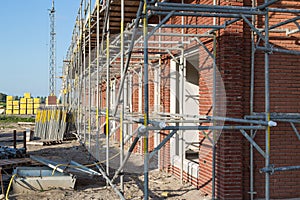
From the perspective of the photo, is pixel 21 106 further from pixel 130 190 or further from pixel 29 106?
pixel 130 190

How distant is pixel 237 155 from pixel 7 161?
17.9ft

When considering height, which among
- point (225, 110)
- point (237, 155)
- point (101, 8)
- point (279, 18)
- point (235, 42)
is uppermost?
point (101, 8)

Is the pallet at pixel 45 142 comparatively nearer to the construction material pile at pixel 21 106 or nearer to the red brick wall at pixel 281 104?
the red brick wall at pixel 281 104

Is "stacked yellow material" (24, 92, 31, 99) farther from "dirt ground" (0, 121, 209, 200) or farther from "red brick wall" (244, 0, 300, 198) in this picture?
"red brick wall" (244, 0, 300, 198)

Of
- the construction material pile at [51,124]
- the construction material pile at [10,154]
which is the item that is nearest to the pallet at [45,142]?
the construction material pile at [51,124]

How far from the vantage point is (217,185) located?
22.8ft

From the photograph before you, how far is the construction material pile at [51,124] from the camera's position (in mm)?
18125

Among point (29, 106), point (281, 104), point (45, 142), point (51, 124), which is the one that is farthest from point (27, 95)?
point (281, 104)

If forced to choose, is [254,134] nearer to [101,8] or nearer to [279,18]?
[279,18]

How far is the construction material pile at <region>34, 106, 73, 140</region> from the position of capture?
1812 cm

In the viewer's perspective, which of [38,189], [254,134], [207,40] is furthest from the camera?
[38,189]

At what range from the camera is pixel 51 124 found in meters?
18.4

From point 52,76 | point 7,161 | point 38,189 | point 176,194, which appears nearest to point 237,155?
point 176,194

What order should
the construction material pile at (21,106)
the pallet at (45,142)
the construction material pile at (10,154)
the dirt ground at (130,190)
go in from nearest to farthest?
the dirt ground at (130,190) < the construction material pile at (10,154) < the pallet at (45,142) < the construction material pile at (21,106)
